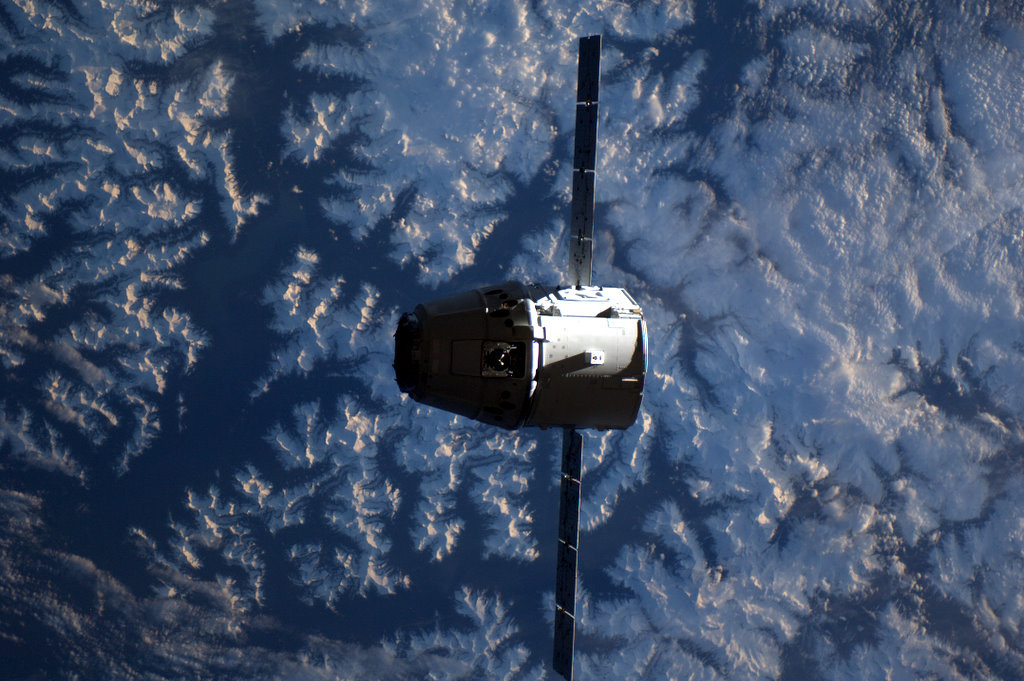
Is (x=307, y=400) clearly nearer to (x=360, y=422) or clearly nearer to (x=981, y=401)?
(x=360, y=422)

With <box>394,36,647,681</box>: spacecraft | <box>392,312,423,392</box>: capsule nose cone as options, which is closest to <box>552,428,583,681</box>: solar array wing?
<box>394,36,647,681</box>: spacecraft

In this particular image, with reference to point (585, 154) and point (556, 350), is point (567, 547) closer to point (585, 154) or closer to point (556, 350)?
point (556, 350)

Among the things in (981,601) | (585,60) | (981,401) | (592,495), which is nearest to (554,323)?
(585,60)

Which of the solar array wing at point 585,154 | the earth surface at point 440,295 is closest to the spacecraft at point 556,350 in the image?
the solar array wing at point 585,154

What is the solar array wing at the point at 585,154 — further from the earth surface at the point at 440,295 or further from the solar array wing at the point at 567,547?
the earth surface at the point at 440,295

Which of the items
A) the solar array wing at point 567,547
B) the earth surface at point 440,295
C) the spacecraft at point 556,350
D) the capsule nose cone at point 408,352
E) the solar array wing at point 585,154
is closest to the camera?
the spacecraft at point 556,350

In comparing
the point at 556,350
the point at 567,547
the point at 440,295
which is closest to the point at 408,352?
the point at 556,350
